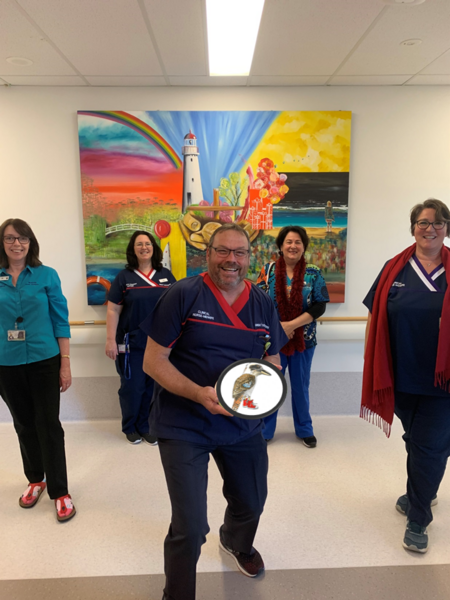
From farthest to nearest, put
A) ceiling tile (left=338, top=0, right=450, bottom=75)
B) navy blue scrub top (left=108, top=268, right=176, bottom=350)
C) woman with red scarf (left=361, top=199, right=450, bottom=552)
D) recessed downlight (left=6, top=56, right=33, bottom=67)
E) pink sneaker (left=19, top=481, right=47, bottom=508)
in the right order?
navy blue scrub top (left=108, top=268, right=176, bottom=350)
recessed downlight (left=6, top=56, right=33, bottom=67)
pink sneaker (left=19, top=481, right=47, bottom=508)
ceiling tile (left=338, top=0, right=450, bottom=75)
woman with red scarf (left=361, top=199, right=450, bottom=552)

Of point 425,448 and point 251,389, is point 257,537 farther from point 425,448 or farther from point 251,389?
point 251,389

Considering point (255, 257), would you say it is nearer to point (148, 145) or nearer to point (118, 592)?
point (148, 145)

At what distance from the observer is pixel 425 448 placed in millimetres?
2002

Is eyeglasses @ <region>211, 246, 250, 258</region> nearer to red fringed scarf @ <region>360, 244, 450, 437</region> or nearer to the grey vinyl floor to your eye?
red fringed scarf @ <region>360, 244, 450, 437</region>

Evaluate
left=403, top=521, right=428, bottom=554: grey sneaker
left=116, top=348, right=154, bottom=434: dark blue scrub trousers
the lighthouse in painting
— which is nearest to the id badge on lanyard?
left=116, top=348, right=154, bottom=434: dark blue scrub trousers

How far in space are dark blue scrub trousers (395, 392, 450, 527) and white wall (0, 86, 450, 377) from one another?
4.85ft

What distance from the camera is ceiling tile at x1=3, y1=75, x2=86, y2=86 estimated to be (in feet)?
10.0

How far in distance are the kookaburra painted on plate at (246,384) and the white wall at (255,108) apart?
2108 millimetres

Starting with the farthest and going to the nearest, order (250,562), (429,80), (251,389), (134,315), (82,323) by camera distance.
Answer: (82,323) < (429,80) < (134,315) < (250,562) < (251,389)

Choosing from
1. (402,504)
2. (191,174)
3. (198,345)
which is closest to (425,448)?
(402,504)

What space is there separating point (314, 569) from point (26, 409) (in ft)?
5.78

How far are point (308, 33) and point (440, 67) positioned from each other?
120 centimetres

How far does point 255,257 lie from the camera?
3.44 metres

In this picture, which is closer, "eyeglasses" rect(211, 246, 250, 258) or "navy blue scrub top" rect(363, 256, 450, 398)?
"eyeglasses" rect(211, 246, 250, 258)
